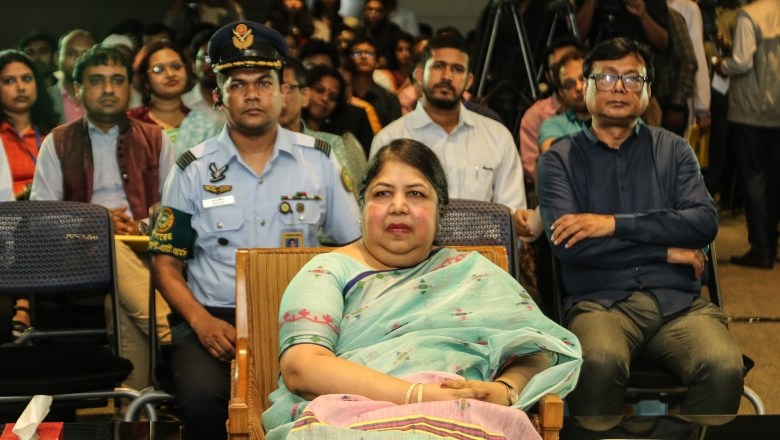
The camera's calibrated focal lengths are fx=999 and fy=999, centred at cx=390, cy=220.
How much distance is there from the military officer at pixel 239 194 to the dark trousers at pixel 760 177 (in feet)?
11.8

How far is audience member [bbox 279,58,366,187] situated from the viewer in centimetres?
407

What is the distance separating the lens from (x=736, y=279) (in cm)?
567

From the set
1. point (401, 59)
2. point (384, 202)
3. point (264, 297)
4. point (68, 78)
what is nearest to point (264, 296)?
point (264, 297)

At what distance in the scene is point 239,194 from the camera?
10.0 feet

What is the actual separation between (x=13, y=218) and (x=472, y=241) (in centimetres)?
143

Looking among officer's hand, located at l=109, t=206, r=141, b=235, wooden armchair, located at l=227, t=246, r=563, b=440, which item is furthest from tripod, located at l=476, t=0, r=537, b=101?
wooden armchair, located at l=227, t=246, r=563, b=440

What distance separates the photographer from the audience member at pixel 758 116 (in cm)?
582

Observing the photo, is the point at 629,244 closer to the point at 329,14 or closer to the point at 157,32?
the point at 157,32

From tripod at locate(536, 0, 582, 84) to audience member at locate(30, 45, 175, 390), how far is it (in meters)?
2.51

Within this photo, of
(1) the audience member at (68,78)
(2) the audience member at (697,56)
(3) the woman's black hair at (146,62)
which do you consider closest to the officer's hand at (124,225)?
(3) the woman's black hair at (146,62)

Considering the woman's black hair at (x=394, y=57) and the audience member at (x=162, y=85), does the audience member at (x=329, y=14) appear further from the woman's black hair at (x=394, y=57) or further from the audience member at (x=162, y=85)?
the audience member at (x=162, y=85)

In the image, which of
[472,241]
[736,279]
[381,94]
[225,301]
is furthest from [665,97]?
[225,301]

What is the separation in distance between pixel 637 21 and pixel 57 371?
373 cm

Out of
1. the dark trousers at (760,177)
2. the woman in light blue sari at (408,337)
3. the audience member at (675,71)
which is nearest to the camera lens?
the woman in light blue sari at (408,337)
